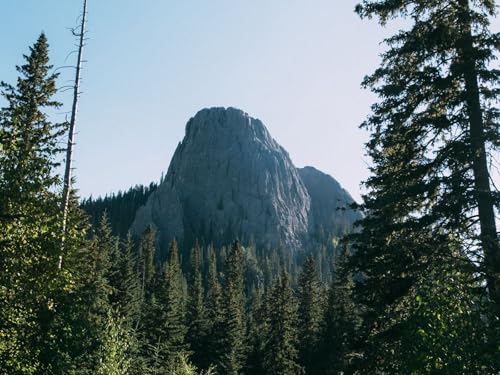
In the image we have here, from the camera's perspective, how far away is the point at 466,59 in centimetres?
1284

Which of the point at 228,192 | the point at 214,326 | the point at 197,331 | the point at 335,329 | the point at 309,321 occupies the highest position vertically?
the point at 228,192

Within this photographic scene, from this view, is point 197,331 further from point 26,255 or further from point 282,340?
point 26,255

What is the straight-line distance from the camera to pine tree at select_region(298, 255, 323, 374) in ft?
173

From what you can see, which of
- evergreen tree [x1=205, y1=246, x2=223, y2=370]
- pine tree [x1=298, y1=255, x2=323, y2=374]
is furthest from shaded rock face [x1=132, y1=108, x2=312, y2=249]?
pine tree [x1=298, y1=255, x2=323, y2=374]

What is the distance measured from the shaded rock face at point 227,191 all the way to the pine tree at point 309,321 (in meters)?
113

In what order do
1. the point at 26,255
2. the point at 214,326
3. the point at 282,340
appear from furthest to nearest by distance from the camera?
1. the point at 214,326
2. the point at 282,340
3. the point at 26,255

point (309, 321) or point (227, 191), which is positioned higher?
point (227, 191)

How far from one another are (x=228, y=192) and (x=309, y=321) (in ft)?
434

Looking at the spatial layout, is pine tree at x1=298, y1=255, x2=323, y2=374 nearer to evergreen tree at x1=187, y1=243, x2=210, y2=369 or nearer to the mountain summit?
evergreen tree at x1=187, y1=243, x2=210, y2=369

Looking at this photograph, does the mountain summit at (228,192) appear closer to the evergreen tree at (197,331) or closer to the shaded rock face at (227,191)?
the shaded rock face at (227,191)

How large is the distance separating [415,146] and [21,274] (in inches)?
405

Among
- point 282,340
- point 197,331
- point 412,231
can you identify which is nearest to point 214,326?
point 197,331

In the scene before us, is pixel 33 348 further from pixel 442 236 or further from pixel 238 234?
pixel 238 234

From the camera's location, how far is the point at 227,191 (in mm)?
184500
